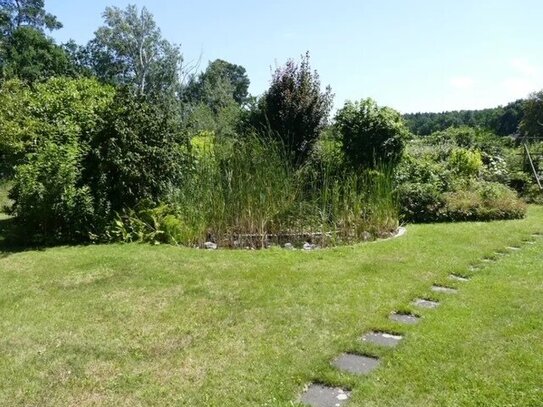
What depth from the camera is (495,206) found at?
8992mm

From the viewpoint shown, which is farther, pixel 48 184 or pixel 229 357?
pixel 48 184

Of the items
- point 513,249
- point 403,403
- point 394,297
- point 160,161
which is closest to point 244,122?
point 160,161

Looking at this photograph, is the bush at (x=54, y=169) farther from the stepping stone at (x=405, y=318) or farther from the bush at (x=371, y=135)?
the bush at (x=371, y=135)

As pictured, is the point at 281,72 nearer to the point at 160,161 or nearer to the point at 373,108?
the point at 373,108

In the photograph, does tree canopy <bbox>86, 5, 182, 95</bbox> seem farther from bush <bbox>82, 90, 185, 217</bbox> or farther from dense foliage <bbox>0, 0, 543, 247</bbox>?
bush <bbox>82, 90, 185, 217</bbox>

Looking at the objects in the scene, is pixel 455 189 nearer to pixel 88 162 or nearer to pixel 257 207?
pixel 257 207

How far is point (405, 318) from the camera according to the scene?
3.85 meters

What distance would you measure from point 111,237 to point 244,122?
182 inches

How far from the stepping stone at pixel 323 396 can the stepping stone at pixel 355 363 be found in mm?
240

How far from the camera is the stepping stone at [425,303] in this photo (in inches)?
162

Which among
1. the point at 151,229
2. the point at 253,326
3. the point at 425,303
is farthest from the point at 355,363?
the point at 151,229

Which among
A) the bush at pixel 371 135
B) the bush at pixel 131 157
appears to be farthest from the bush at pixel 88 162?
the bush at pixel 371 135

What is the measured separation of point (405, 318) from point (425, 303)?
450 mm

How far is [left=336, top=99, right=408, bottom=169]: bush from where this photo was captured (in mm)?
9047
